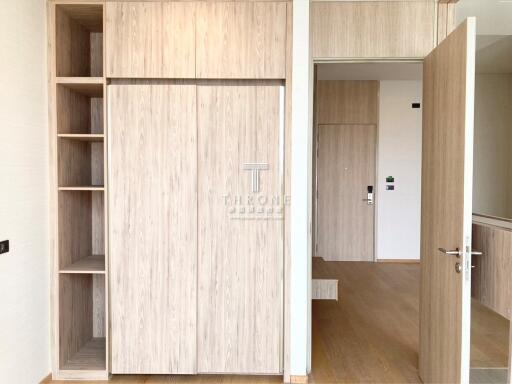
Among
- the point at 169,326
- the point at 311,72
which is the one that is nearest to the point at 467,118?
the point at 311,72

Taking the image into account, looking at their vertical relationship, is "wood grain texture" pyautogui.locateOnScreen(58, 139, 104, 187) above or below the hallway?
above

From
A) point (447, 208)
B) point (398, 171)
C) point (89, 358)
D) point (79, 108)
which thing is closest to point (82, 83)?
point (79, 108)

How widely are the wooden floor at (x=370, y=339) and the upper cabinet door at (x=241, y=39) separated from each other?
80.9 inches

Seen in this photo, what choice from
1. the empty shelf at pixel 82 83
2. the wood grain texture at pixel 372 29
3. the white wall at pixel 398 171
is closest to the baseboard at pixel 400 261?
the white wall at pixel 398 171

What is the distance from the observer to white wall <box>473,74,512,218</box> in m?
3.22

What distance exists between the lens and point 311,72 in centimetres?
309

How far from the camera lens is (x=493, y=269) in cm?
247

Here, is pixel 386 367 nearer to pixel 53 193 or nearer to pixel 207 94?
pixel 207 94

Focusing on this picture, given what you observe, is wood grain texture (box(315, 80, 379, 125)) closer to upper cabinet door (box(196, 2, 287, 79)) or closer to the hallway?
the hallway

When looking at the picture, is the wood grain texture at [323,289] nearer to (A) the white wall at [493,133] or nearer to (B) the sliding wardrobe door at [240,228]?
(B) the sliding wardrobe door at [240,228]

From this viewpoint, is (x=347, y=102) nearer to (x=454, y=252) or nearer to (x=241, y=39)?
(x=241, y=39)

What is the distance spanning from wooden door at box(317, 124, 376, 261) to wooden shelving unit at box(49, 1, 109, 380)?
14.7 feet

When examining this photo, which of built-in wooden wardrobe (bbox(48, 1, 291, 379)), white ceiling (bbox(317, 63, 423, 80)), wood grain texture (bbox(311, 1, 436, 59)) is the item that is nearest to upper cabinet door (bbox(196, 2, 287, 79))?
built-in wooden wardrobe (bbox(48, 1, 291, 379))

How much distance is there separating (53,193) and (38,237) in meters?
0.32
